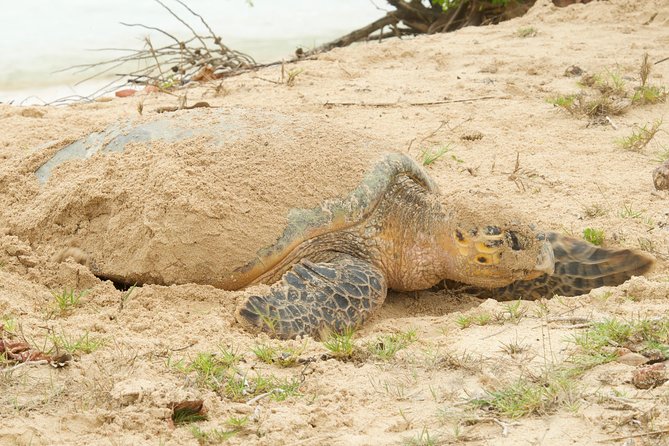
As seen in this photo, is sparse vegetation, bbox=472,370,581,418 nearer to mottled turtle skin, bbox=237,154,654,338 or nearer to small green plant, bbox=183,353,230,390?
small green plant, bbox=183,353,230,390

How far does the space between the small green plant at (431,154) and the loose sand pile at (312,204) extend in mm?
50

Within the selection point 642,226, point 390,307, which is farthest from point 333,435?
point 642,226

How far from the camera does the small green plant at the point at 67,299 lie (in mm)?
3486

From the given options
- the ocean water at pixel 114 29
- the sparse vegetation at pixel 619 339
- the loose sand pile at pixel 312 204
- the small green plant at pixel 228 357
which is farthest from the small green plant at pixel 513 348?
the ocean water at pixel 114 29

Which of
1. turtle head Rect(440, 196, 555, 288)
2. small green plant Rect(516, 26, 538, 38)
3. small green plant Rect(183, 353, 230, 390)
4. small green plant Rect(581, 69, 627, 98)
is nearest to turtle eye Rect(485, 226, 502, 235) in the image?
turtle head Rect(440, 196, 555, 288)

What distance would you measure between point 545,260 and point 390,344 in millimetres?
1149

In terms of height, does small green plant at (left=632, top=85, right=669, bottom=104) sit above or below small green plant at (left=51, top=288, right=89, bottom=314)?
above

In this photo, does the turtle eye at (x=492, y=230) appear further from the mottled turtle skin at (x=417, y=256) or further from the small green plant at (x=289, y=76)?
the small green plant at (x=289, y=76)

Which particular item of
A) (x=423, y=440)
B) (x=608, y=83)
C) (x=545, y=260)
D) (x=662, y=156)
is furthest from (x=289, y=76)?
(x=423, y=440)

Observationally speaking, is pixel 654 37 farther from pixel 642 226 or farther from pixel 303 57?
pixel 642 226

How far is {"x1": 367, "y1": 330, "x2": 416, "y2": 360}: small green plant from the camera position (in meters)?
2.97

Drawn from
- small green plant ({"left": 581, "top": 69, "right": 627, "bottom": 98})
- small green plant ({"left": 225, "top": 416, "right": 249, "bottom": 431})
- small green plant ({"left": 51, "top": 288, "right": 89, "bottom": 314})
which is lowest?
small green plant ({"left": 225, "top": 416, "right": 249, "bottom": 431})

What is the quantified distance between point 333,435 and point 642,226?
261cm

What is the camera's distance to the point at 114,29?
1733 centimetres
